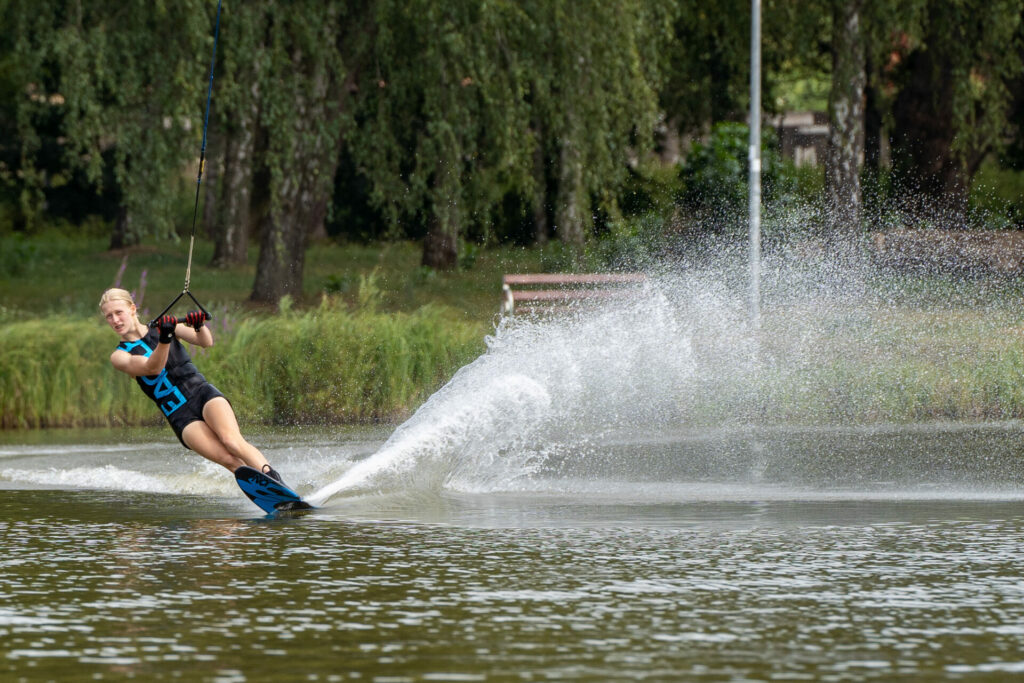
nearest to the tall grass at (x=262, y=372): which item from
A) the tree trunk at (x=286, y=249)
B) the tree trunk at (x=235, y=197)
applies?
the tree trunk at (x=286, y=249)

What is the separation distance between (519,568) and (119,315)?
3.39 meters

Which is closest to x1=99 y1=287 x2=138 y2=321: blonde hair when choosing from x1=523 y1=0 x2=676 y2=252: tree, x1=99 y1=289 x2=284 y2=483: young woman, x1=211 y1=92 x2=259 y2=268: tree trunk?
x1=99 y1=289 x2=284 y2=483: young woman

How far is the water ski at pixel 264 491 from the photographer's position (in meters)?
10.0

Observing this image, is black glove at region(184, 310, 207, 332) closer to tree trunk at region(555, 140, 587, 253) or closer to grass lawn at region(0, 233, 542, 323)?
grass lawn at region(0, 233, 542, 323)

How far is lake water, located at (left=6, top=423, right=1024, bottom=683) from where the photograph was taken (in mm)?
6176

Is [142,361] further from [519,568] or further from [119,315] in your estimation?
[519,568]

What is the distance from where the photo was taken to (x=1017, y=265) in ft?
→ 81.5

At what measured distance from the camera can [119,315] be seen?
1042 cm

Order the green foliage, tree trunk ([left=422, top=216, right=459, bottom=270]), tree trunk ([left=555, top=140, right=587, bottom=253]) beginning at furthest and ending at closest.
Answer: tree trunk ([left=422, top=216, right=459, bottom=270]), the green foliage, tree trunk ([left=555, top=140, right=587, bottom=253])

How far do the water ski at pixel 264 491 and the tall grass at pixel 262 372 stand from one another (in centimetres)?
666

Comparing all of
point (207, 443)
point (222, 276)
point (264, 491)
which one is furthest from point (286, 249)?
point (264, 491)

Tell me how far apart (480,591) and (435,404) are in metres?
5.37

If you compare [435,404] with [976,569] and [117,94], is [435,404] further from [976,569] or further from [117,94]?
[117,94]

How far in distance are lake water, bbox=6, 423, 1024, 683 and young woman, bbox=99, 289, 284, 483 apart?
352 mm
